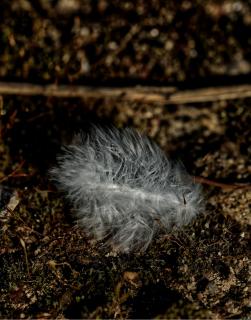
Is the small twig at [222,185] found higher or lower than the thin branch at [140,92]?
lower

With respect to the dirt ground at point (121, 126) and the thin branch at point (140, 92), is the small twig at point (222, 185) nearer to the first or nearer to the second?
the dirt ground at point (121, 126)

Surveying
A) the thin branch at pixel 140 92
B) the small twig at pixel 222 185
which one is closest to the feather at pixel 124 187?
the small twig at pixel 222 185

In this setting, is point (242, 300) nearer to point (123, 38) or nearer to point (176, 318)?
point (176, 318)

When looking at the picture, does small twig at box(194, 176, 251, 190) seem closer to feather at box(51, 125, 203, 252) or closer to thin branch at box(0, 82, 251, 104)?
feather at box(51, 125, 203, 252)

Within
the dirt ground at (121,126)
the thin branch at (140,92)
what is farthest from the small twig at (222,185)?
the thin branch at (140,92)

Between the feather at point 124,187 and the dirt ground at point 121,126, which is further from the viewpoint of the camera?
the feather at point 124,187
